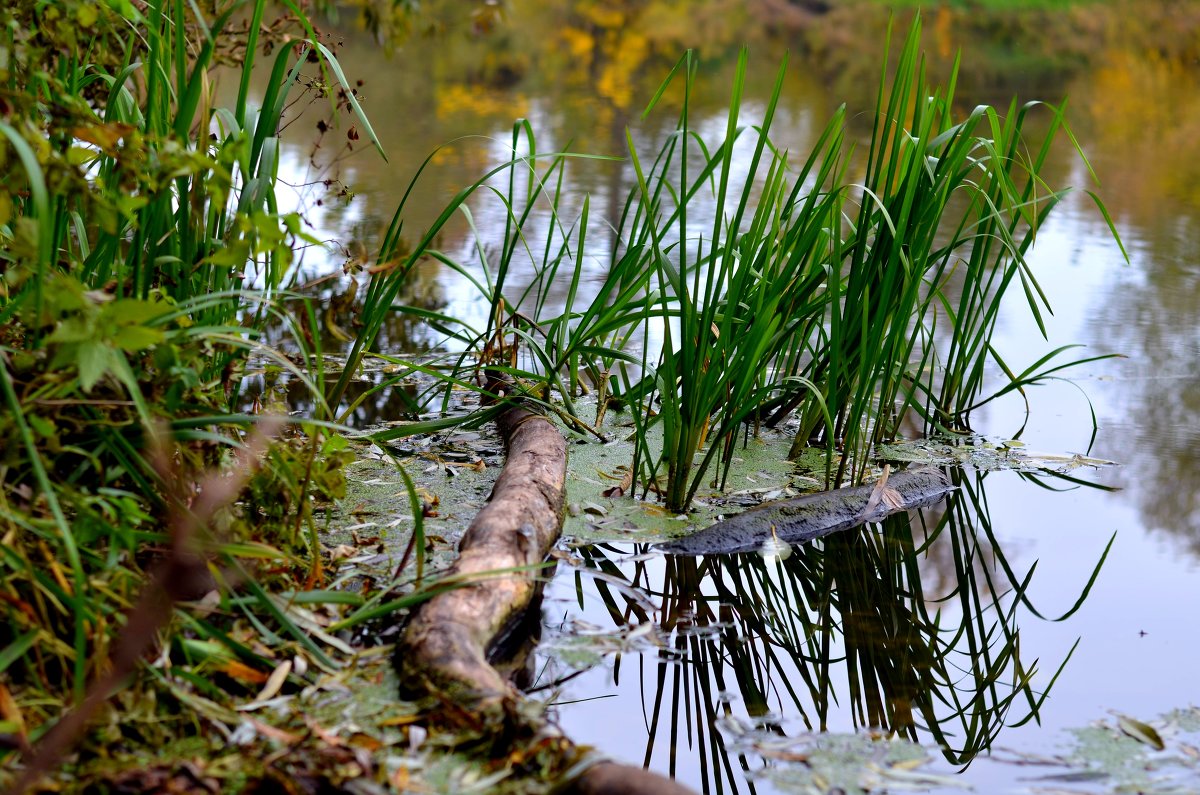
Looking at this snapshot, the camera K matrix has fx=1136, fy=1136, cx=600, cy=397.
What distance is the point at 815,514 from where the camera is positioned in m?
2.06

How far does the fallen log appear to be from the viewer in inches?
46.0

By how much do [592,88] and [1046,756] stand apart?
8.80 metres

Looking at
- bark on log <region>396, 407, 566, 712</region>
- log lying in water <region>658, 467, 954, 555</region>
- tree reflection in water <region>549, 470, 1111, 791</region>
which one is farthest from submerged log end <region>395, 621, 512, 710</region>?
log lying in water <region>658, 467, 954, 555</region>

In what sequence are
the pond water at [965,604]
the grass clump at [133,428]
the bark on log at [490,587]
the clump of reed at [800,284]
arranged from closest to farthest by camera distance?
1. the grass clump at [133,428]
2. the bark on log at [490,587]
3. the pond water at [965,604]
4. the clump of reed at [800,284]

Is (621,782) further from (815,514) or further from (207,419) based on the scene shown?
(815,514)

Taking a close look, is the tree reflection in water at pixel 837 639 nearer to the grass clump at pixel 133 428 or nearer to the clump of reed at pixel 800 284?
the clump of reed at pixel 800 284

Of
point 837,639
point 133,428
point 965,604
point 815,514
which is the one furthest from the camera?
point 815,514

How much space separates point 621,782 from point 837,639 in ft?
2.29

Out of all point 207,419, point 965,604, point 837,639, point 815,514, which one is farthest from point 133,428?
point 965,604

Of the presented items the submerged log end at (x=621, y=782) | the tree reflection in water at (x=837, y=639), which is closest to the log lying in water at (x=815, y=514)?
the tree reflection in water at (x=837, y=639)

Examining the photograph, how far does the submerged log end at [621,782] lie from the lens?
1.09 m

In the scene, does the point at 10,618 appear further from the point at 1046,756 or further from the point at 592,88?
the point at 592,88

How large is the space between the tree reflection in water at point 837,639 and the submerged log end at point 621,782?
0.24m

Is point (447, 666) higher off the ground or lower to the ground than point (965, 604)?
higher
